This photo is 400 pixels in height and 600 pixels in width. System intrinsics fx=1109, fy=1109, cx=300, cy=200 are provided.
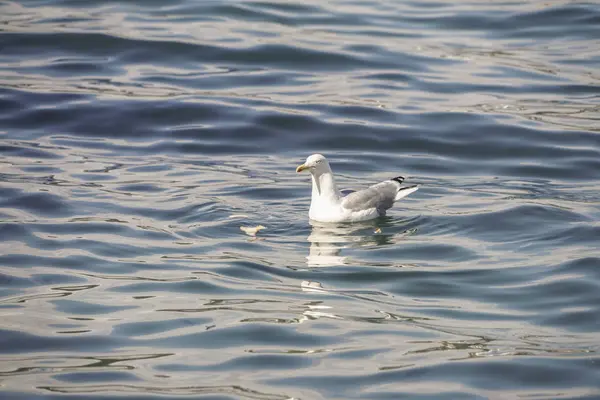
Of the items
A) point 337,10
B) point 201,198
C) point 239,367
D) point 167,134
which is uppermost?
point 337,10

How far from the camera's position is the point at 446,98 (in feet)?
58.1

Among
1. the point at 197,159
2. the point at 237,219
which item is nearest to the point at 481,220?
the point at 237,219

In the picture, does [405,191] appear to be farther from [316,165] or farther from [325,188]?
[316,165]

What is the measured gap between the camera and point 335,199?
471 inches

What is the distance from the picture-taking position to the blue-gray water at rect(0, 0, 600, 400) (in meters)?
8.05

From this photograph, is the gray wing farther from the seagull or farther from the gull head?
the gull head

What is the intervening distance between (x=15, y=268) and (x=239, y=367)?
324 cm

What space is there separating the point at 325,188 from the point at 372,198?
0.54 m

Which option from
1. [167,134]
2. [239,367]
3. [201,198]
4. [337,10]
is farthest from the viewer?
[337,10]

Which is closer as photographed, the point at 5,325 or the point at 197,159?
the point at 5,325

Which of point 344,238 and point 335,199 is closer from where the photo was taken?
point 344,238

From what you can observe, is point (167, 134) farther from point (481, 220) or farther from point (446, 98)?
point (481, 220)

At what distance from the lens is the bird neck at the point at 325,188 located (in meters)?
11.9

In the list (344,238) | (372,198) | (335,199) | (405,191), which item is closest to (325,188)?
(335,199)
